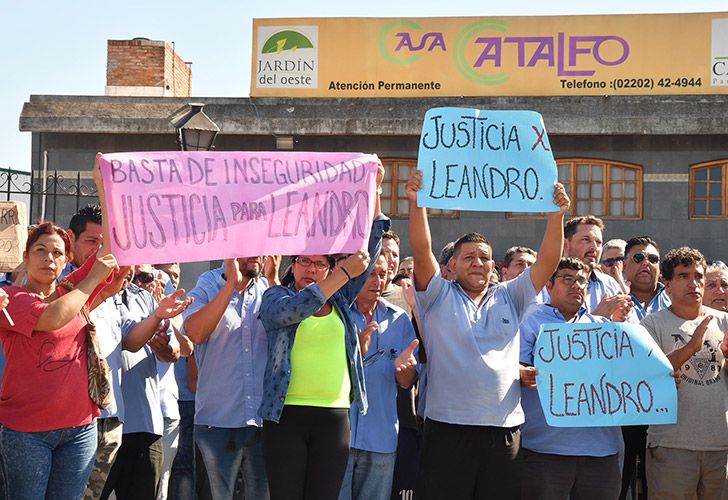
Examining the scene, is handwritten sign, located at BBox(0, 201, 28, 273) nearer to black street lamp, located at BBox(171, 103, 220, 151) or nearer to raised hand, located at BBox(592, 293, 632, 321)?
raised hand, located at BBox(592, 293, 632, 321)

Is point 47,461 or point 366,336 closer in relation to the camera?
point 47,461

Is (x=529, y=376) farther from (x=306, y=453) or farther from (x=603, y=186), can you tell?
(x=603, y=186)

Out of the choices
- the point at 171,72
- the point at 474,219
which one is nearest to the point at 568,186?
the point at 474,219

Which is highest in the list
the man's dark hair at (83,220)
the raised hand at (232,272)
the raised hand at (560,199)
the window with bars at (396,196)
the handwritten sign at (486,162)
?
the window with bars at (396,196)

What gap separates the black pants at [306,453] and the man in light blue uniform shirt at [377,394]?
74 centimetres

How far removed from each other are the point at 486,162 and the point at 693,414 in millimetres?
2044

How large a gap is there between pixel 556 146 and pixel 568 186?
0.77 metres

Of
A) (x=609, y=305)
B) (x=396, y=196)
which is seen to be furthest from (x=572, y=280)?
(x=396, y=196)

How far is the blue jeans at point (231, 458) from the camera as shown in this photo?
221 inches

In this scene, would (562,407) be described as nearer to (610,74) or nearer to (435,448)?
(435,448)

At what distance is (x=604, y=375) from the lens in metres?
5.72

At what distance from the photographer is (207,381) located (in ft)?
18.7

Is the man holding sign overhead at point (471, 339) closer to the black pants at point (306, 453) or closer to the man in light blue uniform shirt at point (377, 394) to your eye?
the man in light blue uniform shirt at point (377, 394)

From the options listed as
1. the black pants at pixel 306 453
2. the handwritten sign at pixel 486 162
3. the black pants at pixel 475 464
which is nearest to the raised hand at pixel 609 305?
the handwritten sign at pixel 486 162
